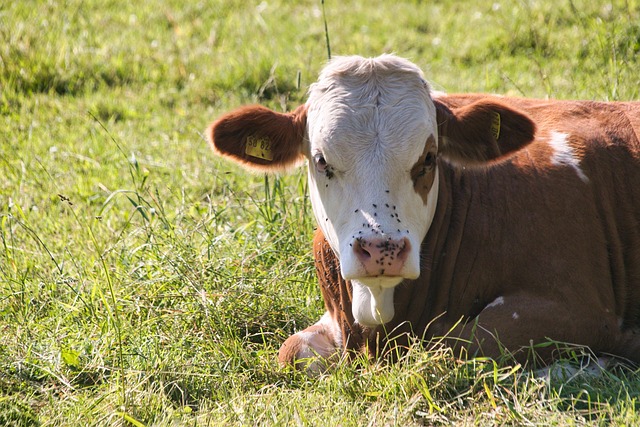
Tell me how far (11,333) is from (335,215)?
1962 millimetres

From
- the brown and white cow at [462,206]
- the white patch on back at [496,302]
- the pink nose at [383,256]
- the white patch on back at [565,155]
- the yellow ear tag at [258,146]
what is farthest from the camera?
the white patch on back at [565,155]

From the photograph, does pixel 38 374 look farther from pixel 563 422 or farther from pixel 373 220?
pixel 563 422

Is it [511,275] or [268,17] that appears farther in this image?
[268,17]

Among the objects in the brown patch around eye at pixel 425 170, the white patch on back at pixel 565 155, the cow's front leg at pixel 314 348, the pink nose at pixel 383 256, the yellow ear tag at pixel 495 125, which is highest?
the yellow ear tag at pixel 495 125

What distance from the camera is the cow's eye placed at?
4.95 meters

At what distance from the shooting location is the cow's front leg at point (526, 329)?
499 centimetres

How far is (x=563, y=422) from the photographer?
427 cm

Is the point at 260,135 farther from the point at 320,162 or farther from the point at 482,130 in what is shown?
the point at 482,130

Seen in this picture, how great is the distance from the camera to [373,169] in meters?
4.72

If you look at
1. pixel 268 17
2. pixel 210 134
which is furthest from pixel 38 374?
pixel 268 17

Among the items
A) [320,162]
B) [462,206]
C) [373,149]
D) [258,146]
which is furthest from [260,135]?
[462,206]

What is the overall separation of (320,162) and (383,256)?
725 millimetres

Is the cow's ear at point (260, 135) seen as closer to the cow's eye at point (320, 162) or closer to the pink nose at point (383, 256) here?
the cow's eye at point (320, 162)

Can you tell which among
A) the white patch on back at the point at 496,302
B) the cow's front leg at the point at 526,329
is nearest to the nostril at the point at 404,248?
the cow's front leg at the point at 526,329
